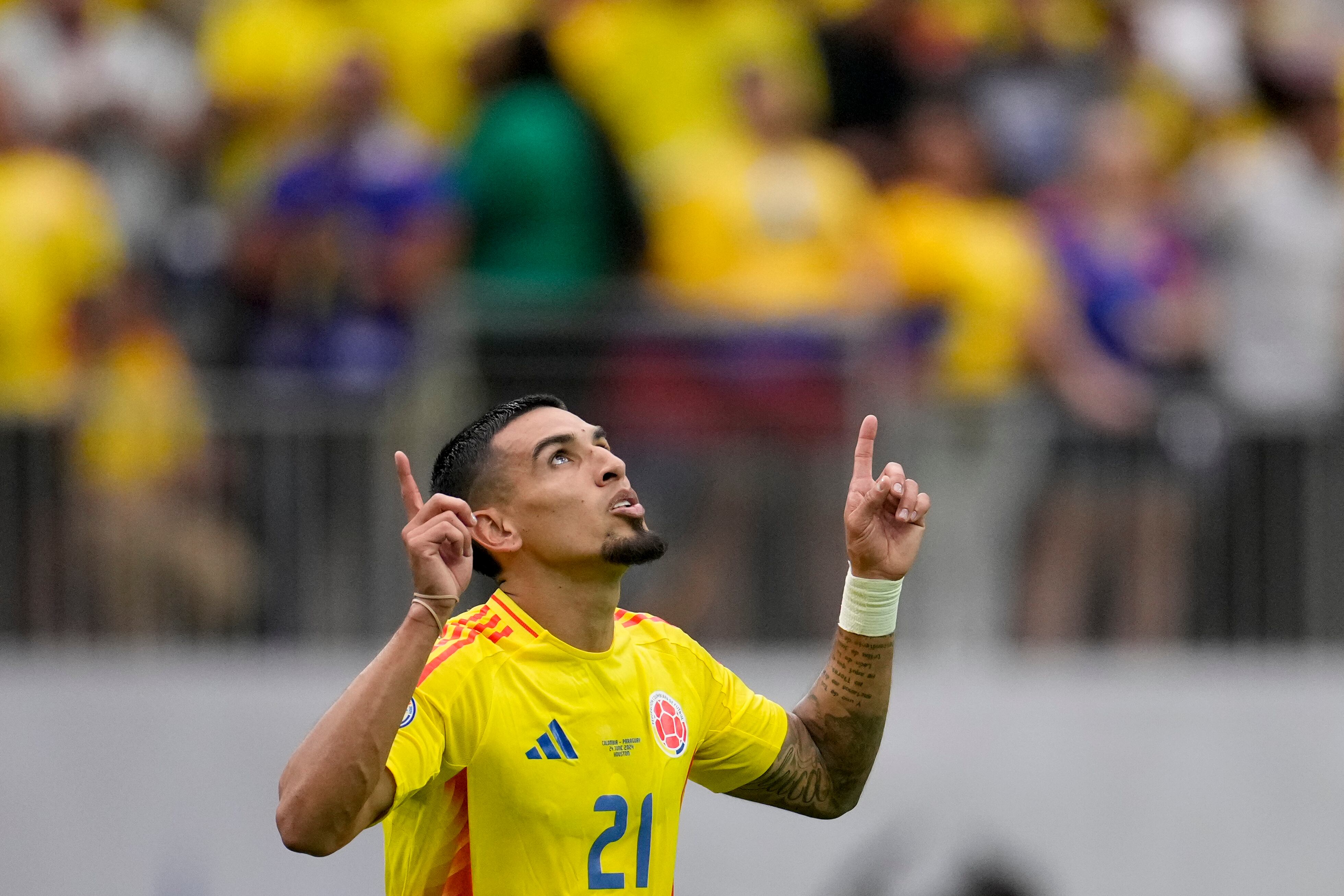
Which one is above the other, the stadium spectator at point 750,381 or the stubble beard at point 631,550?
the stadium spectator at point 750,381

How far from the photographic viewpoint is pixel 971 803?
967 centimetres

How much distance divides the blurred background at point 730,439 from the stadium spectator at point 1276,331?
2 cm

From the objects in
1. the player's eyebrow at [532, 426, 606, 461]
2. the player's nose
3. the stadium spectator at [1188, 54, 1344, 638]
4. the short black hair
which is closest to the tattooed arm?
the player's nose

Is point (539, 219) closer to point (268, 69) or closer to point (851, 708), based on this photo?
point (268, 69)

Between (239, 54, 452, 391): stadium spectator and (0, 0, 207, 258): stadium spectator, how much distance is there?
3.15 feet

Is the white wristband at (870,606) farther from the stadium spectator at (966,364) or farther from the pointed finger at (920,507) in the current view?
the stadium spectator at (966,364)

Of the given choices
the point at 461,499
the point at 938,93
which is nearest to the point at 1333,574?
the point at 938,93

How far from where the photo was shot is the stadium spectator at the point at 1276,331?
950cm

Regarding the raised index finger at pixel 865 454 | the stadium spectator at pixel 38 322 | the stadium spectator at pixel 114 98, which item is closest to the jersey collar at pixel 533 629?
the raised index finger at pixel 865 454

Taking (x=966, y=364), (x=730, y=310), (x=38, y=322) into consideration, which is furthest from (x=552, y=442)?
Answer: (x=38, y=322)

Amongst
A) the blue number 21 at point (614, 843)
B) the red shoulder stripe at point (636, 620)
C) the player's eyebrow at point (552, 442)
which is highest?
the player's eyebrow at point (552, 442)

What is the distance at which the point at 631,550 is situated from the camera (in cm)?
498

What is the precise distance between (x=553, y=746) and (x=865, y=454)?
3.48ft

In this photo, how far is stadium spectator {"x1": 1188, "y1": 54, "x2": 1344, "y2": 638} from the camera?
9.50 m
